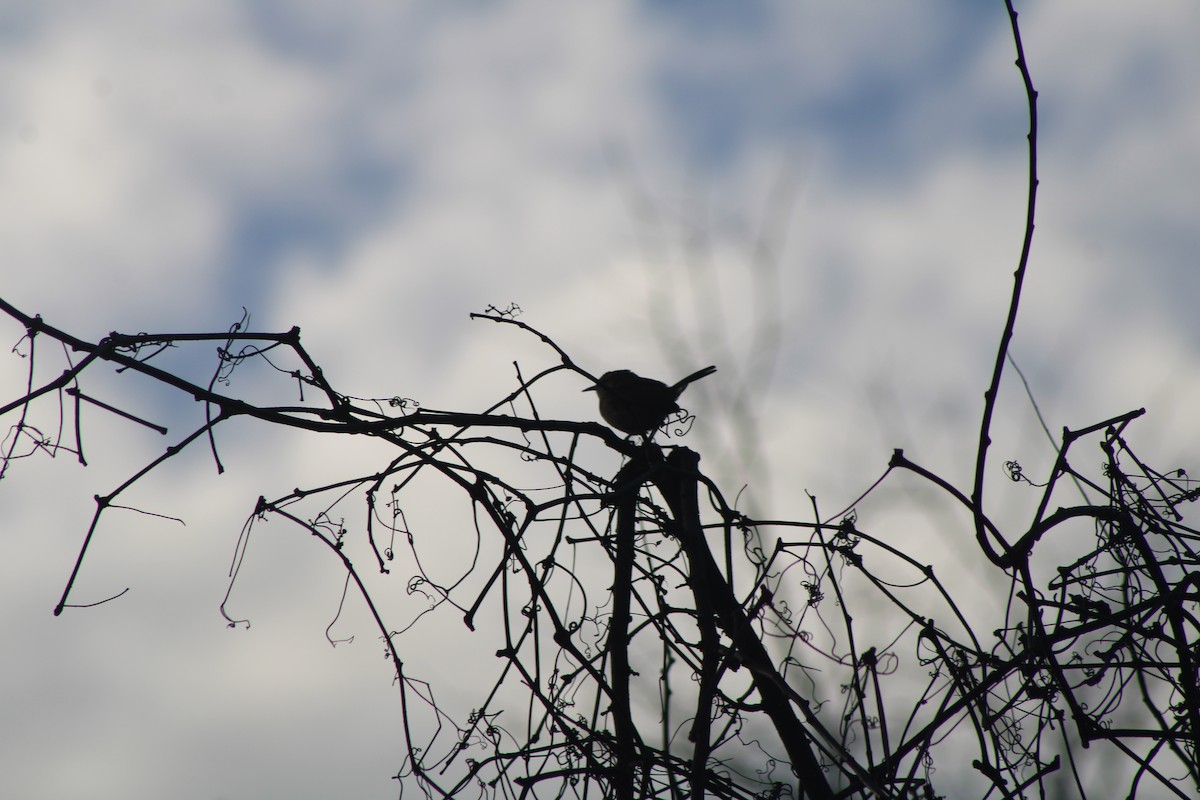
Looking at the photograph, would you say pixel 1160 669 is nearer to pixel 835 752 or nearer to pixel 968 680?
pixel 968 680

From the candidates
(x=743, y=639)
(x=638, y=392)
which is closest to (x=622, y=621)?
(x=743, y=639)

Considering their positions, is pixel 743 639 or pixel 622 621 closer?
pixel 743 639

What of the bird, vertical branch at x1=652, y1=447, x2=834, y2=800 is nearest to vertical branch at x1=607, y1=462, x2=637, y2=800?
vertical branch at x1=652, y1=447, x2=834, y2=800

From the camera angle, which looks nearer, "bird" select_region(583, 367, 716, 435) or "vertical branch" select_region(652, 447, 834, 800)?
"vertical branch" select_region(652, 447, 834, 800)

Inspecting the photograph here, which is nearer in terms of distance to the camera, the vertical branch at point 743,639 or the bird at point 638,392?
the vertical branch at point 743,639

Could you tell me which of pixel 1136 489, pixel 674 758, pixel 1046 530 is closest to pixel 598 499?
pixel 674 758

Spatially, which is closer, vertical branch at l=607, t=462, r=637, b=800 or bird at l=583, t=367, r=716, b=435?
vertical branch at l=607, t=462, r=637, b=800

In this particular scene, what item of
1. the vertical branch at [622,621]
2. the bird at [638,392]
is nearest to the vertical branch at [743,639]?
the vertical branch at [622,621]

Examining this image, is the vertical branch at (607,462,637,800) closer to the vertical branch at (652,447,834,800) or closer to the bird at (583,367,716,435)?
the vertical branch at (652,447,834,800)

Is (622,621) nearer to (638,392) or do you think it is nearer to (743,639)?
(743,639)

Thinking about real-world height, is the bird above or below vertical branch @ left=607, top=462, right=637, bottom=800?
above

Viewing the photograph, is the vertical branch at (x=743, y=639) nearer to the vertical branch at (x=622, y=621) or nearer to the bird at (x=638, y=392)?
the vertical branch at (x=622, y=621)

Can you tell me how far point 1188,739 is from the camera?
1516 millimetres

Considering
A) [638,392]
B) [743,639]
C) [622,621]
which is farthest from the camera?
[638,392]
